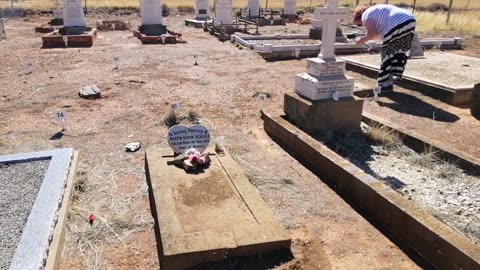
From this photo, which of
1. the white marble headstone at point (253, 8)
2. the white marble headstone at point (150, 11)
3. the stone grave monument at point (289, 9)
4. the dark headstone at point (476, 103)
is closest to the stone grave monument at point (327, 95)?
the dark headstone at point (476, 103)

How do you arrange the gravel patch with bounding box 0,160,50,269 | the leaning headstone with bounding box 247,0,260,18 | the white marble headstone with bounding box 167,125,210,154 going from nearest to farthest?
the gravel patch with bounding box 0,160,50,269 → the white marble headstone with bounding box 167,125,210,154 → the leaning headstone with bounding box 247,0,260,18

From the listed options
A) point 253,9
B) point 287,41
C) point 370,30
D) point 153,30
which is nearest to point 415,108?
point 370,30

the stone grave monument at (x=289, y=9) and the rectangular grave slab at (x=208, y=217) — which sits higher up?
the stone grave monument at (x=289, y=9)

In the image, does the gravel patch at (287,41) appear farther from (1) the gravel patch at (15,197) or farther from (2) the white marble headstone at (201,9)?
(1) the gravel patch at (15,197)

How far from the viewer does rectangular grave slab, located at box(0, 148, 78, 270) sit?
3350mm

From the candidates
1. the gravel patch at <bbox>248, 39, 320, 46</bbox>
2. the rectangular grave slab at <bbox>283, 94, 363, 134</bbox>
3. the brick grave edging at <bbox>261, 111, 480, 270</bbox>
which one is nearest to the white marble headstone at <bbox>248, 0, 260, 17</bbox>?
the gravel patch at <bbox>248, 39, 320, 46</bbox>

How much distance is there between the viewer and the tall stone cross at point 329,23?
20.3ft

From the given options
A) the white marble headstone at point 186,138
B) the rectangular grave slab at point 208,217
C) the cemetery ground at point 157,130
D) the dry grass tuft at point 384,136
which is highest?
the white marble headstone at point 186,138

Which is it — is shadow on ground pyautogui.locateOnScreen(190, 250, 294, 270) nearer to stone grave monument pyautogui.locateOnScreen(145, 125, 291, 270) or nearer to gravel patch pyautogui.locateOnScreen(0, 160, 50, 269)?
stone grave monument pyautogui.locateOnScreen(145, 125, 291, 270)

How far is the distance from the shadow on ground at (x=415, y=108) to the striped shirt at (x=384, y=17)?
1331mm

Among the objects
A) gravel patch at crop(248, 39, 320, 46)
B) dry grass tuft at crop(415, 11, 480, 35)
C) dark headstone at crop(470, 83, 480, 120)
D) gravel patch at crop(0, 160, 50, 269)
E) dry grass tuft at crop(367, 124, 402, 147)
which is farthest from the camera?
dry grass tuft at crop(415, 11, 480, 35)

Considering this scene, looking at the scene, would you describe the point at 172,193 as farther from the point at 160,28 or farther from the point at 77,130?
the point at 160,28

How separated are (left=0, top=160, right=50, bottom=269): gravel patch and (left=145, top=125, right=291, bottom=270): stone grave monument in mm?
1195

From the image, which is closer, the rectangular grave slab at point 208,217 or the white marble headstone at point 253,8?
the rectangular grave slab at point 208,217
